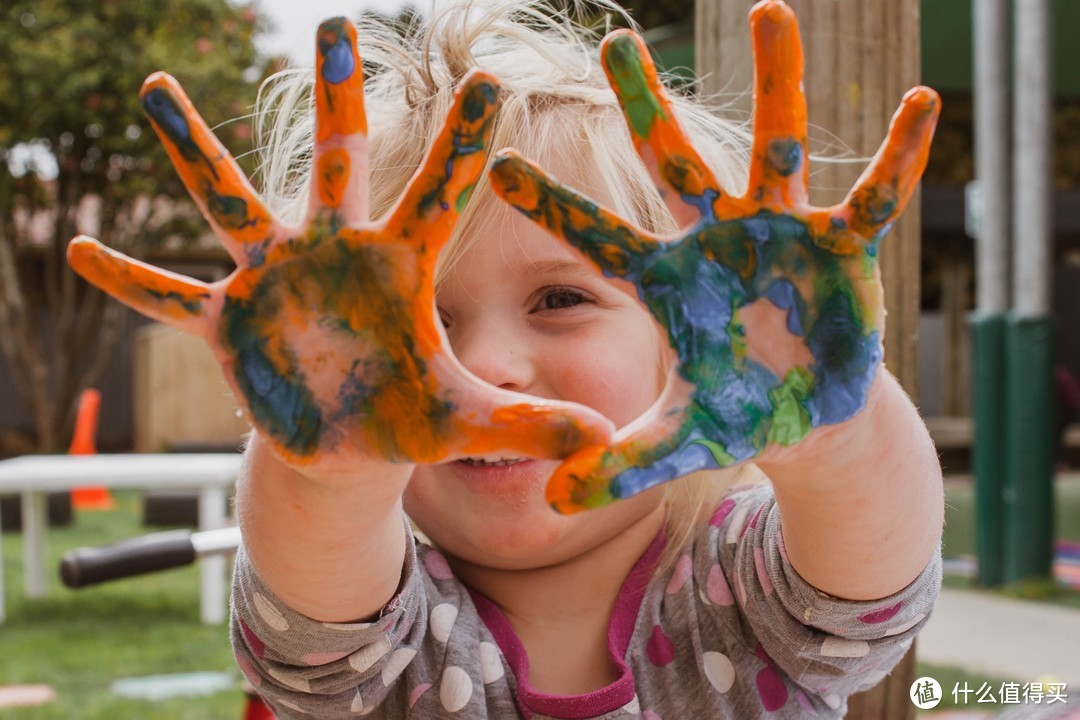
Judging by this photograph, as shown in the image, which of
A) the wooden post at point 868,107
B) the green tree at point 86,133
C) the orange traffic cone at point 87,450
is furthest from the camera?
the green tree at point 86,133

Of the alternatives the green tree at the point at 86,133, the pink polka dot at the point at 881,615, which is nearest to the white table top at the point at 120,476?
the pink polka dot at the point at 881,615

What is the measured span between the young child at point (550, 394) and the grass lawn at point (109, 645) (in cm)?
294

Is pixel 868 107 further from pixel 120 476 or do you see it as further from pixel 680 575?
pixel 120 476

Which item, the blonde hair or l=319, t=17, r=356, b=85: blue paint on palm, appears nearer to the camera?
l=319, t=17, r=356, b=85: blue paint on palm

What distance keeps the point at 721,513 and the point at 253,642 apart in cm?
58

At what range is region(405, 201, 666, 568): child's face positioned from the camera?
1.15m

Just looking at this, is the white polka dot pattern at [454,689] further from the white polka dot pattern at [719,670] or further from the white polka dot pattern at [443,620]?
the white polka dot pattern at [719,670]

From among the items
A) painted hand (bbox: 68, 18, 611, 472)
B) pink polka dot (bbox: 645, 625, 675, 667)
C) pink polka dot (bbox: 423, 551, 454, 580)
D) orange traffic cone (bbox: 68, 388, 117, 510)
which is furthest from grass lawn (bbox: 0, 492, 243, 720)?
painted hand (bbox: 68, 18, 611, 472)

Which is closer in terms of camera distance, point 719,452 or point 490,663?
point 719,452

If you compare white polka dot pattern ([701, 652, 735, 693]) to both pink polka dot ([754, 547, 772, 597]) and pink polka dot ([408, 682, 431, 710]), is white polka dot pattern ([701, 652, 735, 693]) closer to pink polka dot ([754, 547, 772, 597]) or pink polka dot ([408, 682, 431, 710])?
pink polka dot ([754, 547, 772, 597])

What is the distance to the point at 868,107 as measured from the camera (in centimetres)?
155

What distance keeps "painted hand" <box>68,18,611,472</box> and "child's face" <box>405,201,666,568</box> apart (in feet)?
1.06

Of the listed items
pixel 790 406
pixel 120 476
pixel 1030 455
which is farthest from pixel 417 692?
pixel 1030 455

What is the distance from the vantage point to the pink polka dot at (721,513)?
1.35m
